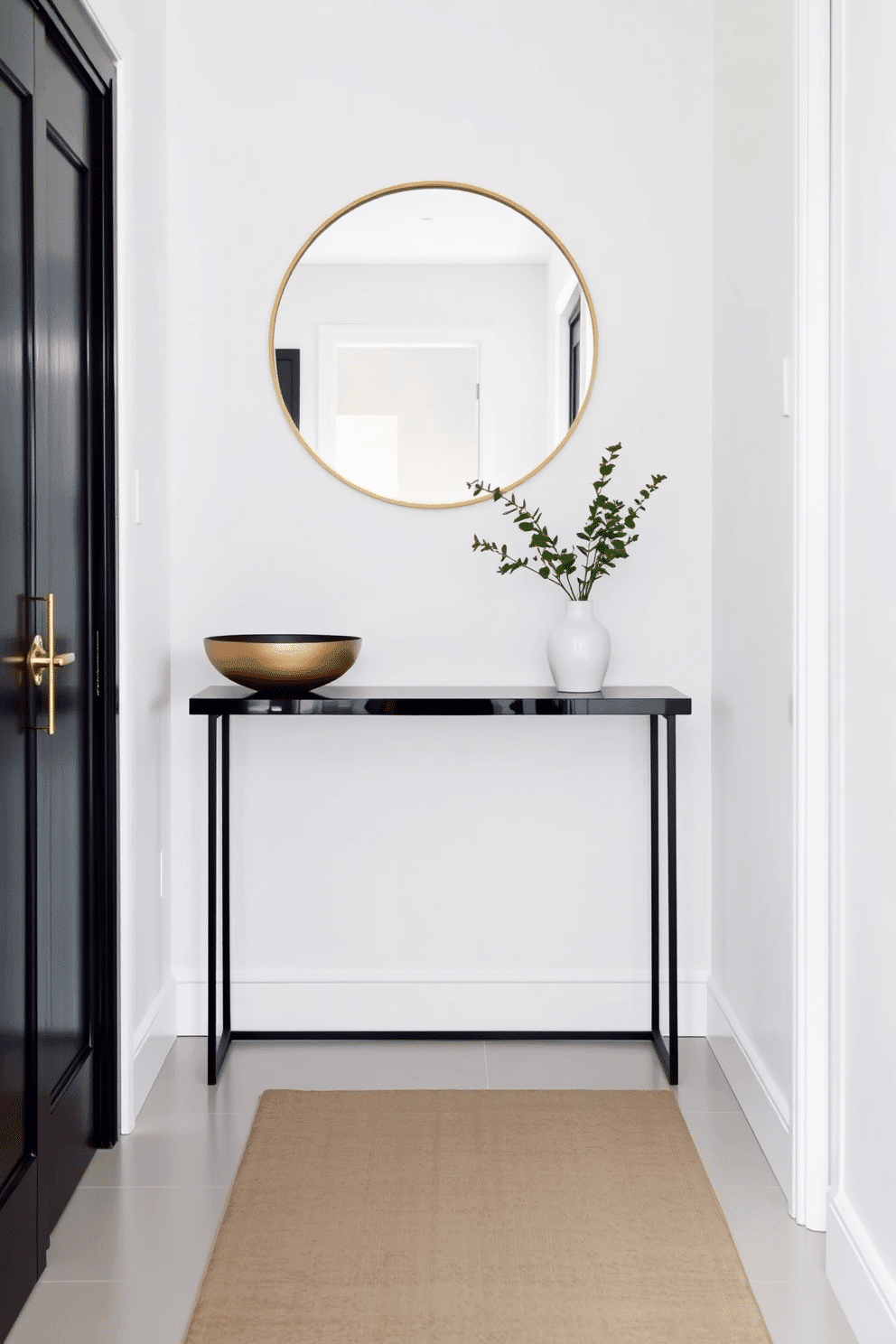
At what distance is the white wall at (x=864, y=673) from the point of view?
1720mm

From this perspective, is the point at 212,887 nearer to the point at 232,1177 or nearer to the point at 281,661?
the point at 281,661

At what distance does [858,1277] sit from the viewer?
1.81 m

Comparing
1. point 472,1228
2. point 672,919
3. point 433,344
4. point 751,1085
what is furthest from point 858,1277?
point 433,344

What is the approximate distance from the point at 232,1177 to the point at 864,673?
1494mm

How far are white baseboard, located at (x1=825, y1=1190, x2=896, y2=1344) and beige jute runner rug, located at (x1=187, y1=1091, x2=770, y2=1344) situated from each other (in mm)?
146

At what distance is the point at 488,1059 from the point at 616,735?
859 millimetres

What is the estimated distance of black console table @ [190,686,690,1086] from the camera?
A: 266cm

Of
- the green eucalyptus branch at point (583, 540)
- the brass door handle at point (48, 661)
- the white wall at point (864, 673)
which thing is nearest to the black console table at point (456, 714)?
the green eucalyptus branch at point (583, 540)

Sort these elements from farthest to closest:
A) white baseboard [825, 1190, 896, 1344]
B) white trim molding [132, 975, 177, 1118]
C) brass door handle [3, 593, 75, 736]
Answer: white trim molding [132, 975, 177, 1118] → brass door handle [3, 593, 75, 736] → white baseboard [825, 1190, 896, 1344]

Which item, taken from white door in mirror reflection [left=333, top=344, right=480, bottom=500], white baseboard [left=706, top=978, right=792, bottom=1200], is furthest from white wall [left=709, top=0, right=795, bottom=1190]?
white door in mirror reflection [left=333, top=344, right=480, bottom=500]

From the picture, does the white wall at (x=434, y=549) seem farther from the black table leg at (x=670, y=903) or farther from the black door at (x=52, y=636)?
the black door at (x=52, y=636)

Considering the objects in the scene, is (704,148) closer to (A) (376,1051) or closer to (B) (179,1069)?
(A) (376,1051)

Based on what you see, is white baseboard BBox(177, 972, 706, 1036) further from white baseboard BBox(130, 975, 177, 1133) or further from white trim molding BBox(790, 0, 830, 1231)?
white trim molding BBox(790, 0, 830, 1231)

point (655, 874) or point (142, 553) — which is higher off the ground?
point (142, 553)
